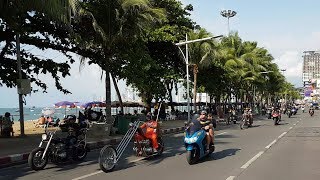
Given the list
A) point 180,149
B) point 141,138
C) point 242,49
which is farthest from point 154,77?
point 242,49

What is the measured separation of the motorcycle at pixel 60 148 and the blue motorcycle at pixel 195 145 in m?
3.26

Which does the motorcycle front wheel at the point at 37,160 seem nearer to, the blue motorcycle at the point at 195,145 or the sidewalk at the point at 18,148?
the sidewalk at the point at 18,148

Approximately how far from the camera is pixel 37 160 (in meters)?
11.9

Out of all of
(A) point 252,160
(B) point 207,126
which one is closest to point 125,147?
(B) point 207,126

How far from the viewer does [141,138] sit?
13695mm

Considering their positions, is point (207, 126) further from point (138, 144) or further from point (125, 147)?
point (125, 147)

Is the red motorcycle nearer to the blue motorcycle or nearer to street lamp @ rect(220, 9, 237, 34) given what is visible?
the blue motorcycle

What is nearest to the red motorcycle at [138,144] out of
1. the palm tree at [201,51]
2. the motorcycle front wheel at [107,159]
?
the motorcycle front wheel at [107,159]

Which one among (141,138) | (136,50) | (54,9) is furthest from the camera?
(136,50)

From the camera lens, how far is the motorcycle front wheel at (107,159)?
1105cm

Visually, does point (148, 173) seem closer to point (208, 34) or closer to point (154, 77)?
point (154, 77)

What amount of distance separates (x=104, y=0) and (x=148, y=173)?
14891 millimetres

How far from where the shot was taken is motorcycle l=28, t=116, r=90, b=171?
11883mm

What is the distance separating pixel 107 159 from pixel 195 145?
253 cm
